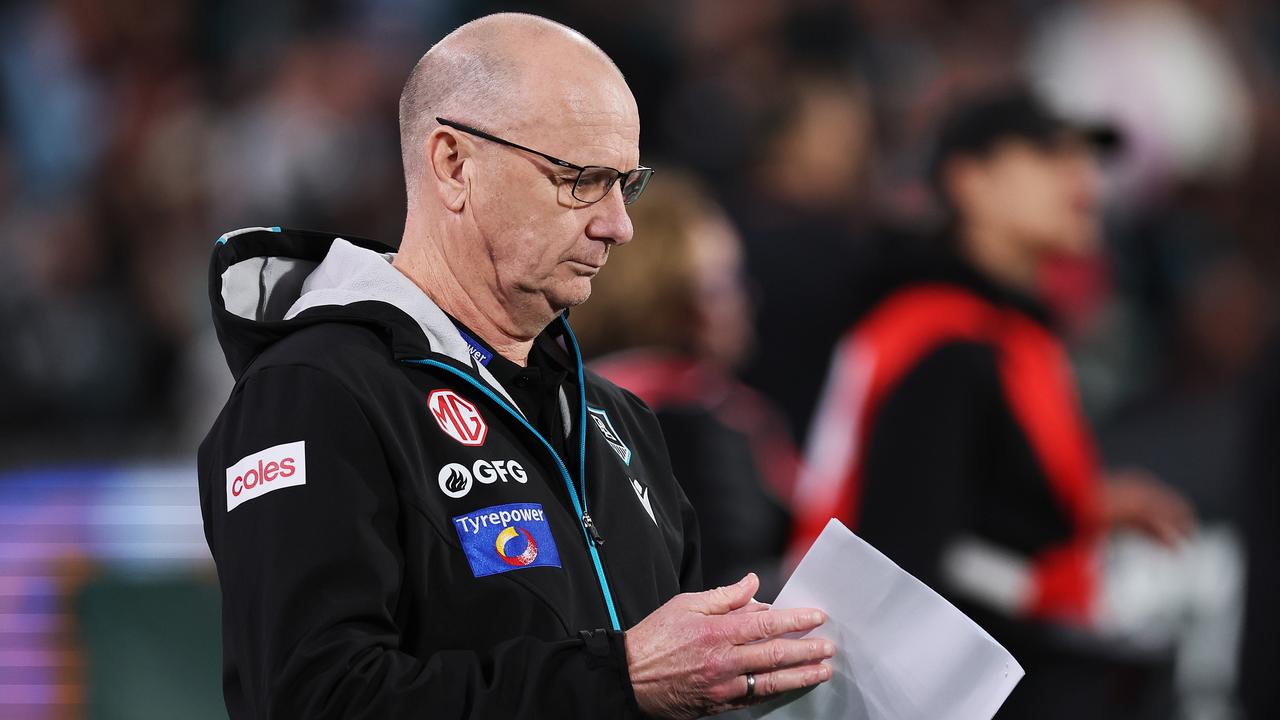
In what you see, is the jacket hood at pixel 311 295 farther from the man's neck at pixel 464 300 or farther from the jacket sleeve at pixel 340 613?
the jacket sleeve at pixel 340 613

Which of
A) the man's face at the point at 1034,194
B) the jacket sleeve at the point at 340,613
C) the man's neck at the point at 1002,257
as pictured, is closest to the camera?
the jacket sleeve at the point at 340,613

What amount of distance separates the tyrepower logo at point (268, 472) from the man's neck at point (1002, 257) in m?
2.71

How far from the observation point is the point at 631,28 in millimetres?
10078

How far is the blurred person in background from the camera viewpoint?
4.24 meters

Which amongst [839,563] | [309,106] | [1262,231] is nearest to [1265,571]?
[839,563]

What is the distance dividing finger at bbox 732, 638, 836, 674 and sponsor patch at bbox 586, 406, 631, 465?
57 cm

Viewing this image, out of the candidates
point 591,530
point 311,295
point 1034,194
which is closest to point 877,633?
point 591,530

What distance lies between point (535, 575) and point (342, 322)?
430 millimetres

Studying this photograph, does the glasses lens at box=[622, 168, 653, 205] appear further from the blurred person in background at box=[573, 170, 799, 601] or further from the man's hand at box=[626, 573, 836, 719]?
the blurred person in background at box=[573, 170, 799, 601]

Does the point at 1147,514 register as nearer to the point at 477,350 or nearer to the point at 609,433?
the point at 609,433

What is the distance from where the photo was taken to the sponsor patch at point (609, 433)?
2582 millimetres

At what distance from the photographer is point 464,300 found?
96.0 inches

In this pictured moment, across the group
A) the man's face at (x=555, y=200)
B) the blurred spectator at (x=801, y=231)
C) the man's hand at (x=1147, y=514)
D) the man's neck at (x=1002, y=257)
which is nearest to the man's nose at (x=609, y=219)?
the man's face at (x=555, y=200)

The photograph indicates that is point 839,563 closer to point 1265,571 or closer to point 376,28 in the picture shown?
point 1265,571
